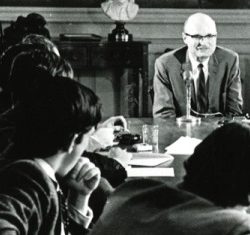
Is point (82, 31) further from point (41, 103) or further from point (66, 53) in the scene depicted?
point (41, 103)

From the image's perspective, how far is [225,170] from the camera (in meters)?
1.26

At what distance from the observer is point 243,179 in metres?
1.26

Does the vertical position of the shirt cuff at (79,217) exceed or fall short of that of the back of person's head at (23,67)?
it falls short

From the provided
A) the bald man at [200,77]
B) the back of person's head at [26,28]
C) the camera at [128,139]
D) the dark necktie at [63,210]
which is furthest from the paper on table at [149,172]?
the back of person's head at [26,28]

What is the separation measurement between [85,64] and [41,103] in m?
3.50

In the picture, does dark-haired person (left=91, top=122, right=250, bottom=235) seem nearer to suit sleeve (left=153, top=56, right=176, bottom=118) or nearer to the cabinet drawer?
suit sleeve (left=153, top=56, right=176, bottom=118)

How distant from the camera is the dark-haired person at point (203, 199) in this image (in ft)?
3.93

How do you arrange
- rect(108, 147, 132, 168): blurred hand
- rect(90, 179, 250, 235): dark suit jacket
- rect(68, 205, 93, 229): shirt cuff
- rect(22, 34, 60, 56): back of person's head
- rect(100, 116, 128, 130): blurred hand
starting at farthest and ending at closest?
rect(100, 116, 128, 130): blurred hand < rect(22, 34, 60, 56): back of person's head < rect(108, 147, 132, 168): blurred hand < rect(68, 205, 93, 229): shirt cuff < rect(90, 179, 250, 235): dark suit jacket

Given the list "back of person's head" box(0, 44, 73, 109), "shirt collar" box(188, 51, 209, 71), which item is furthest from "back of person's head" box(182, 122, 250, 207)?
"shirt collar" box(188, 51, 209, 71)

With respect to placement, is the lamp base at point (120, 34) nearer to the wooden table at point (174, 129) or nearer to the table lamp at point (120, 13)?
the table lamp at point (120, 13)

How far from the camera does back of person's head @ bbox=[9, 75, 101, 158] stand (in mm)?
1539

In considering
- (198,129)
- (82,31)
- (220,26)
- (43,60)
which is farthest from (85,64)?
(43,60)

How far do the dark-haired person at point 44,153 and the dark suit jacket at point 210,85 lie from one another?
2188 mm

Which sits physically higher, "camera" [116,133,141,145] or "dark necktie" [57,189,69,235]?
"dark necktie" [57,189,69,235]
